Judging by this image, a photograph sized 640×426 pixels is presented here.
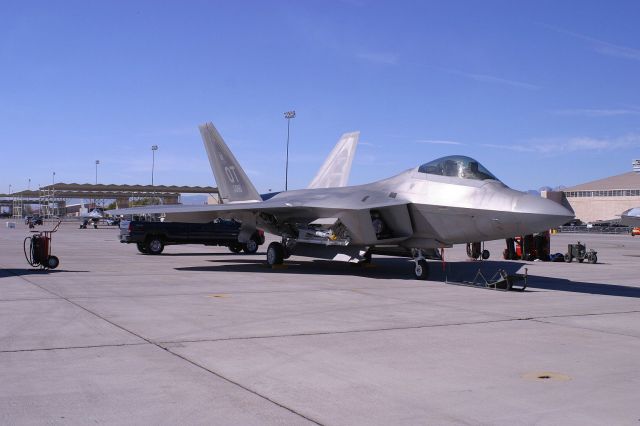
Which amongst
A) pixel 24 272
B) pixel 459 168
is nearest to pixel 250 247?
pixel 24 272

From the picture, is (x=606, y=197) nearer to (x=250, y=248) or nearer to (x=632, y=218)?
(x=632, y=218)

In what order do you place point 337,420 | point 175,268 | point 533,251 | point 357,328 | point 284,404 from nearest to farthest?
point 337,420 → point 284,404 → point 357,328 → point 175,268 → point 533,251

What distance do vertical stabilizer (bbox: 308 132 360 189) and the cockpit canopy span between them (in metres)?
7.41

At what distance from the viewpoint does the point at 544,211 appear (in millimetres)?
12867

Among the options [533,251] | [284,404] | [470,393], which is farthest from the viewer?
[533,251]

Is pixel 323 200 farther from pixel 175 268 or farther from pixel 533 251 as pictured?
pixel 533 251

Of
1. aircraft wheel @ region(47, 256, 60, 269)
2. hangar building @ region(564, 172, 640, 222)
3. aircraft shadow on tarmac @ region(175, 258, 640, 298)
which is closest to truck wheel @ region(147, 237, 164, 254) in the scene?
aircraft shadow on tarmac @ region(175, 258, 640, 298)

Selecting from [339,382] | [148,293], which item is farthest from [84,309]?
[339,382]

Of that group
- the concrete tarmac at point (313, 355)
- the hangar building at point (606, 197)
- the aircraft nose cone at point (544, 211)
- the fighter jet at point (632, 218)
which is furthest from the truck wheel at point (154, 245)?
the hangar building at point (606, 197)

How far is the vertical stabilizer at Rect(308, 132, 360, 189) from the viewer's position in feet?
75.3

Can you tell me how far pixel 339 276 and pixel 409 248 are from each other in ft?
6.40

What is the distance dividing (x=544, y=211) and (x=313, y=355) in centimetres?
750

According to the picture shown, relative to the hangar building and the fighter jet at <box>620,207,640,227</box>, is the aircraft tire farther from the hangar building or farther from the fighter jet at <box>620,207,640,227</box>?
the hangar building

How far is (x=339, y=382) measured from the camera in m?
5.95
